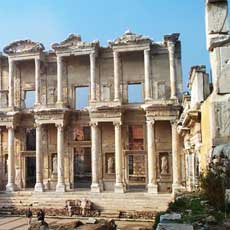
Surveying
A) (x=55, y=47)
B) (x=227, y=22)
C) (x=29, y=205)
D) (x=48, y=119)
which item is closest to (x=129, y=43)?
(x=55, y=47)

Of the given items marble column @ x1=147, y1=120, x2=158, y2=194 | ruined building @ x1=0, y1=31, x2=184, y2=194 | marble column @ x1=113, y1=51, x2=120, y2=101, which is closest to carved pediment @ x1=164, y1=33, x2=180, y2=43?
ruined building @ x1=0, y1=31, x2=184, y2=194

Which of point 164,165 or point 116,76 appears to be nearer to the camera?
point 116,76

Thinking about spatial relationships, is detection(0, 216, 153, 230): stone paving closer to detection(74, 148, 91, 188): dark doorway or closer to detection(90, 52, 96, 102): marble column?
detection(90, 52, 96, 102): marble column

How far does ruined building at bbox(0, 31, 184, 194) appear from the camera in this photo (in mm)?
23047

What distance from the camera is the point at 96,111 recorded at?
2314 cm

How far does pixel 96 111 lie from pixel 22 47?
7.05 metres

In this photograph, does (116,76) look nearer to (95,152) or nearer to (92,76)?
(92,76)

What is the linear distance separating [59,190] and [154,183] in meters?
5.84

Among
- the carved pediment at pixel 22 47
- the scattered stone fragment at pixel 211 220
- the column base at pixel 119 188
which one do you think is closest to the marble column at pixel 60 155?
the column base at pixel 119 188

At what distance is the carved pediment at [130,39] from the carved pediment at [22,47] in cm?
520

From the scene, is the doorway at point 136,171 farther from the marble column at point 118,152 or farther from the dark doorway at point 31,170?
the dark doorway at point 31,170

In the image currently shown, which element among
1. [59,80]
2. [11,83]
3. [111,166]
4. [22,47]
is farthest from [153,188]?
[22,47]

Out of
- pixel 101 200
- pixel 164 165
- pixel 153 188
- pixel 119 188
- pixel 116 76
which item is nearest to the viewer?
pixel 101 200

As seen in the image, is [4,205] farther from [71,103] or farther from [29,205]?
[71,103]
